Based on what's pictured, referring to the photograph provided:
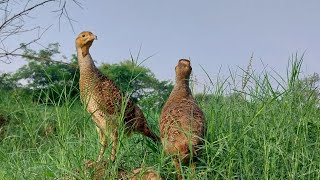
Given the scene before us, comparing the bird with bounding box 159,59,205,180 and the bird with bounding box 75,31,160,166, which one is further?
the bird with bounding box 75,31,160,166

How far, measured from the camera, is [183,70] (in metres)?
3.91

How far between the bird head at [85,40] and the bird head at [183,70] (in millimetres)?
981

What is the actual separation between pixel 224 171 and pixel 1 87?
8190mm

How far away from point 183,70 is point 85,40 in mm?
1096

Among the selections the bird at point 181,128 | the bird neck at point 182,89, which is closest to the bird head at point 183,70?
the bird neck at point 182,89

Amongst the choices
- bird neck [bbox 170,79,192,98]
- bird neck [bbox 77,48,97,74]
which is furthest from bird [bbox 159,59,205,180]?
bird neck [bbox 77,48,97,74]

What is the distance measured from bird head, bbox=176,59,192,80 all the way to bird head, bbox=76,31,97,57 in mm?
981

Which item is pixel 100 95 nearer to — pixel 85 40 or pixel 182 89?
pixel 85 40

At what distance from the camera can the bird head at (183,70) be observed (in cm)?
391

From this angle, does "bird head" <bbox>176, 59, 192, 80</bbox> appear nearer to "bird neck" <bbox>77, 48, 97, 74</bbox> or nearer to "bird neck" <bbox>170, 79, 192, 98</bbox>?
"bird neck" <bbox>170, 79, 192, 98</bbox>

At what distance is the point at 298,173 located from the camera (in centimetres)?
338

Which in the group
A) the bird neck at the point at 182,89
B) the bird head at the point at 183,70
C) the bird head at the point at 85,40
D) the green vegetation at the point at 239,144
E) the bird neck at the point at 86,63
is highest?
the bird head at the point at 85,40

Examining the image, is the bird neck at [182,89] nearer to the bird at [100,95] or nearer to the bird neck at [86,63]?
the bird at [100,95]

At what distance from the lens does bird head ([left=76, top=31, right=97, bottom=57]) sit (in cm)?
455
